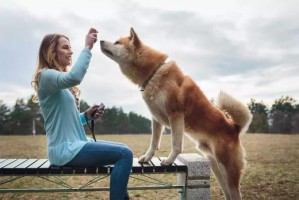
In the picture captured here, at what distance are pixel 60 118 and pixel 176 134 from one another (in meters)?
1.28

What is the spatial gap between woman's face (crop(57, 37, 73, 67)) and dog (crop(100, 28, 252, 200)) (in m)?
0.63

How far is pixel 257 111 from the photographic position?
5250 centimetres

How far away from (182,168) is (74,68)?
5.41ft

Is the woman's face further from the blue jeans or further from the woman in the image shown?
the blue jeans

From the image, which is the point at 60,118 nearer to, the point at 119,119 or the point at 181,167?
the point at 181,167

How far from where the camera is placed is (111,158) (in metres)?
3.04

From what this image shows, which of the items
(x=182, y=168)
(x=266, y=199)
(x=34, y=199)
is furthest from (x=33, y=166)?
(x=266, y=199)

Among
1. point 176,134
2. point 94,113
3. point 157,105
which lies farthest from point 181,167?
point 94,113

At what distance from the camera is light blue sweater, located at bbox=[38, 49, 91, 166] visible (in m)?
2.96

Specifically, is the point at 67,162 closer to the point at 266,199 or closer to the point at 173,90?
the point at 173,90

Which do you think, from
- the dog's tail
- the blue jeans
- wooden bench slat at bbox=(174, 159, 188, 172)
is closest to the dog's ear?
the dog's tail

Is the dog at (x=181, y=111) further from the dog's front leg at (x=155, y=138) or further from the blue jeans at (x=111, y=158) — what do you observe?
the blue jeans at (x=111, y=158)

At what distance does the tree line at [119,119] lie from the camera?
47109mm

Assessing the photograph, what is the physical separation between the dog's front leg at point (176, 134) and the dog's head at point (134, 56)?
608 mm
